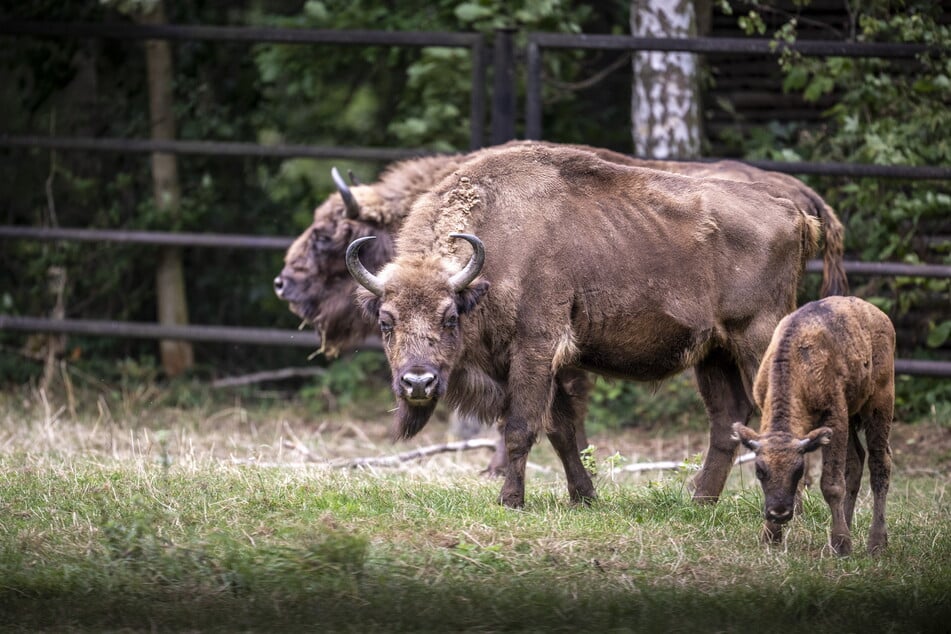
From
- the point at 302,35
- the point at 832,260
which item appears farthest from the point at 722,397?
the point at 302,35

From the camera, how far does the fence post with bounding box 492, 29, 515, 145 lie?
9203mm

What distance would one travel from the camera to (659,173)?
6.91 metres

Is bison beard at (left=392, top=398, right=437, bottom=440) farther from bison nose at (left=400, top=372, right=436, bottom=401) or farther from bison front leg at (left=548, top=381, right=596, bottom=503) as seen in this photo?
bison front leg at (left=548, top=381, right=596, bottom=503)

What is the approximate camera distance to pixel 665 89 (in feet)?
32.7

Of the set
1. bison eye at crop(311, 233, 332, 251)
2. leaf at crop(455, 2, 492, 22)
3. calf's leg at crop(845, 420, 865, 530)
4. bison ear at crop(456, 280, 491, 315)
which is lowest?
calf's leg at crop(845, 420, 865, 530)

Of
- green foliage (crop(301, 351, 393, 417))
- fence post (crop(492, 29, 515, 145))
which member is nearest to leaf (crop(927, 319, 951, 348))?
fence post (crop(492, 29, 515, 145))

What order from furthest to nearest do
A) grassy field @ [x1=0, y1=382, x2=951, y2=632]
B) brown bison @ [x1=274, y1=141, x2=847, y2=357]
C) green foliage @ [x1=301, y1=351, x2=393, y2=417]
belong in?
green foliage @ [x1=301, y1=351, x2=393, y2=417] → brown bison @ [x1=274, y1=141, x2=847, y2=357] → grassy field @ [x1=0, y1=382, x2=951, y2=632]

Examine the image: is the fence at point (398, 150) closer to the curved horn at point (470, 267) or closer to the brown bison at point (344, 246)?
the brown bison at point (344, 246)

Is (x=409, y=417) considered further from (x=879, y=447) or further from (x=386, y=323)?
(x=879, y=447)

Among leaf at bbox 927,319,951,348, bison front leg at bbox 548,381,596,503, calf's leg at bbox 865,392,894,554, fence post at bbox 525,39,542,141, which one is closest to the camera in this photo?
calf's leg at bbox 865,392,894,554

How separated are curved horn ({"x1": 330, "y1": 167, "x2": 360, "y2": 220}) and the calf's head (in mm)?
4381

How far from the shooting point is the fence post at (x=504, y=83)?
9203 mm

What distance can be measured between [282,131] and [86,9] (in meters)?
2.16

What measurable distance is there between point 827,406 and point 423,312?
195 centimetres
